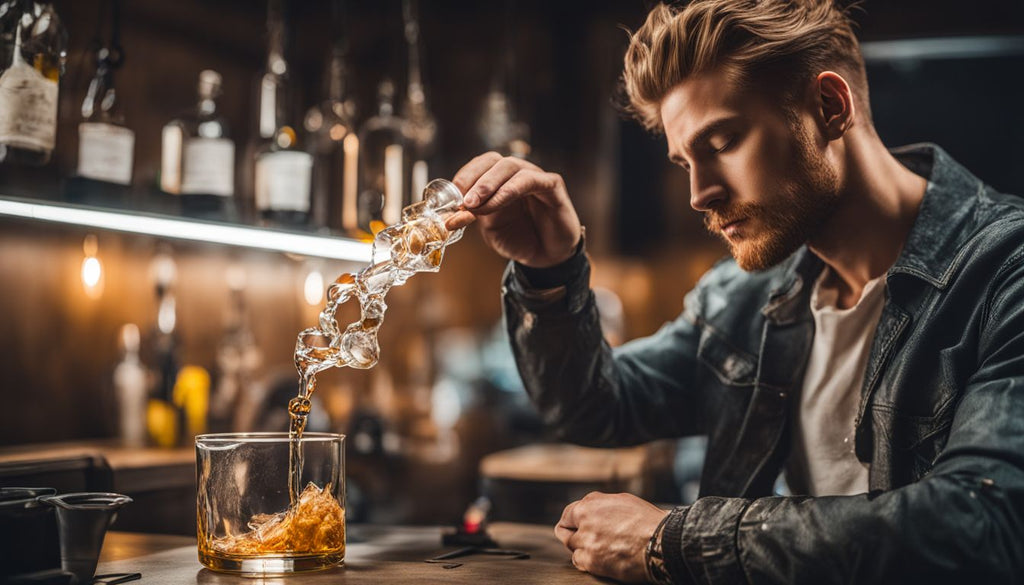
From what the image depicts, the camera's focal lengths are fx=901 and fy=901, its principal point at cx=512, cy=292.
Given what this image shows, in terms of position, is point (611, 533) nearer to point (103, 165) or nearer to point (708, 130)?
point (708, 130)

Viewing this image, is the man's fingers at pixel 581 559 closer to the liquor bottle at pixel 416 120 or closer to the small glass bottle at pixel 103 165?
the small glass bottle at pixel 103 165

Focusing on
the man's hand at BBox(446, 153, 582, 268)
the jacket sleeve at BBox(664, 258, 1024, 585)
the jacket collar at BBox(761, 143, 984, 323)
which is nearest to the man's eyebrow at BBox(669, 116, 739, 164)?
the man's hand at BBox(446, 153, 582, 268)

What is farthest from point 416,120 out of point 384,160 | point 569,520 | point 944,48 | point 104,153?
point 944,48

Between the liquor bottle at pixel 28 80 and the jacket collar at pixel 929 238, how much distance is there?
1271 millimetres

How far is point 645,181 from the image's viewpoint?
5.00m

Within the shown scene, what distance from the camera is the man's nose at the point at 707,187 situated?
1.46 m

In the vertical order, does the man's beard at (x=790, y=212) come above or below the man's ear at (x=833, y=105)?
below

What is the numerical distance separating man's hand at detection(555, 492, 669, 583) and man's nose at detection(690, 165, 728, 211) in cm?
52

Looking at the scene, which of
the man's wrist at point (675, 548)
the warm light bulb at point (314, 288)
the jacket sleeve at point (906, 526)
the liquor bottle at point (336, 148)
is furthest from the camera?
the warm light bulb at point (314, 288)

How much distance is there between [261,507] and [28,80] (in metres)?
0.82

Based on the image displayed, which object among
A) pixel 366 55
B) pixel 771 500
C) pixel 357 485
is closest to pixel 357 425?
pixel 357 485

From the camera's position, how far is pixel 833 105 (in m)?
1.50

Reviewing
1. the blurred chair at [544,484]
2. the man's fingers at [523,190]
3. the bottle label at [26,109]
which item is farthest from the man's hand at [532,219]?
the blurred chair at [544,484]

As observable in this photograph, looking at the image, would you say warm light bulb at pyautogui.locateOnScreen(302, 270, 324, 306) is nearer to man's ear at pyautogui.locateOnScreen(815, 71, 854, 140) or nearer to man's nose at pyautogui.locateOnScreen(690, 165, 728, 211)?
man's nose at pyautogui.locateOnScreen(690, 165, 728, 211)
